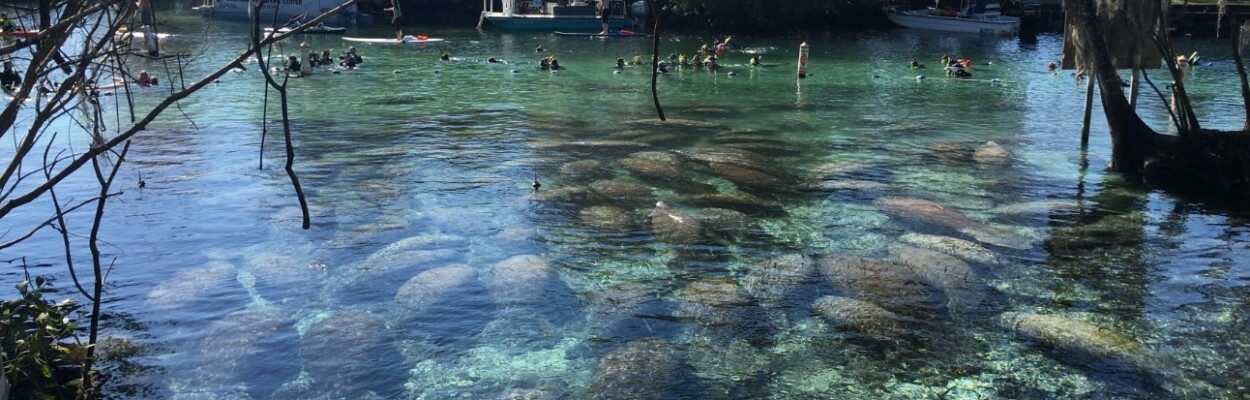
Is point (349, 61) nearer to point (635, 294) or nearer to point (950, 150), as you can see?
point (950, 150)

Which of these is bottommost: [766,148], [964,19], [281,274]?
[281,274]

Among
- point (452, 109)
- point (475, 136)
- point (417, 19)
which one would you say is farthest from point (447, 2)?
point (475, 136)

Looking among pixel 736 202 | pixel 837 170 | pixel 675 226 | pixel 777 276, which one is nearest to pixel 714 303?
pixel 777 276

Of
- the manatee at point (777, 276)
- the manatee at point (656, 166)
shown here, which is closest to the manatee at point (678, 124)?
the manatee at point (656, 166)

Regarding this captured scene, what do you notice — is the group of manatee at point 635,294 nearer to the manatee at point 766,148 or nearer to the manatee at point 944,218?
the manatee at point 944,218

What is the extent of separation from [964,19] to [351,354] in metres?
50.8

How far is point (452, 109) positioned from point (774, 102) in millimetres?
8736

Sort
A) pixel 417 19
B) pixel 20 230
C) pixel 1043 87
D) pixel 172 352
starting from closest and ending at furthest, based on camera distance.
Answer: pixel 172 352 → pixel 20 230 → pixel 1043 87 → pixel 417 19

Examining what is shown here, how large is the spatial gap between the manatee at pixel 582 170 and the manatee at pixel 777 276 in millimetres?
5280

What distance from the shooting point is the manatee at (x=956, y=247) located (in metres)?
11.5

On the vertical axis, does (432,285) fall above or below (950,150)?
below

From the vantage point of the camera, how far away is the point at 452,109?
25.1m

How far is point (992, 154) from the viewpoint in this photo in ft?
60.0

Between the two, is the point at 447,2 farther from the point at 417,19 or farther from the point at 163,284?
the point at 163,284
